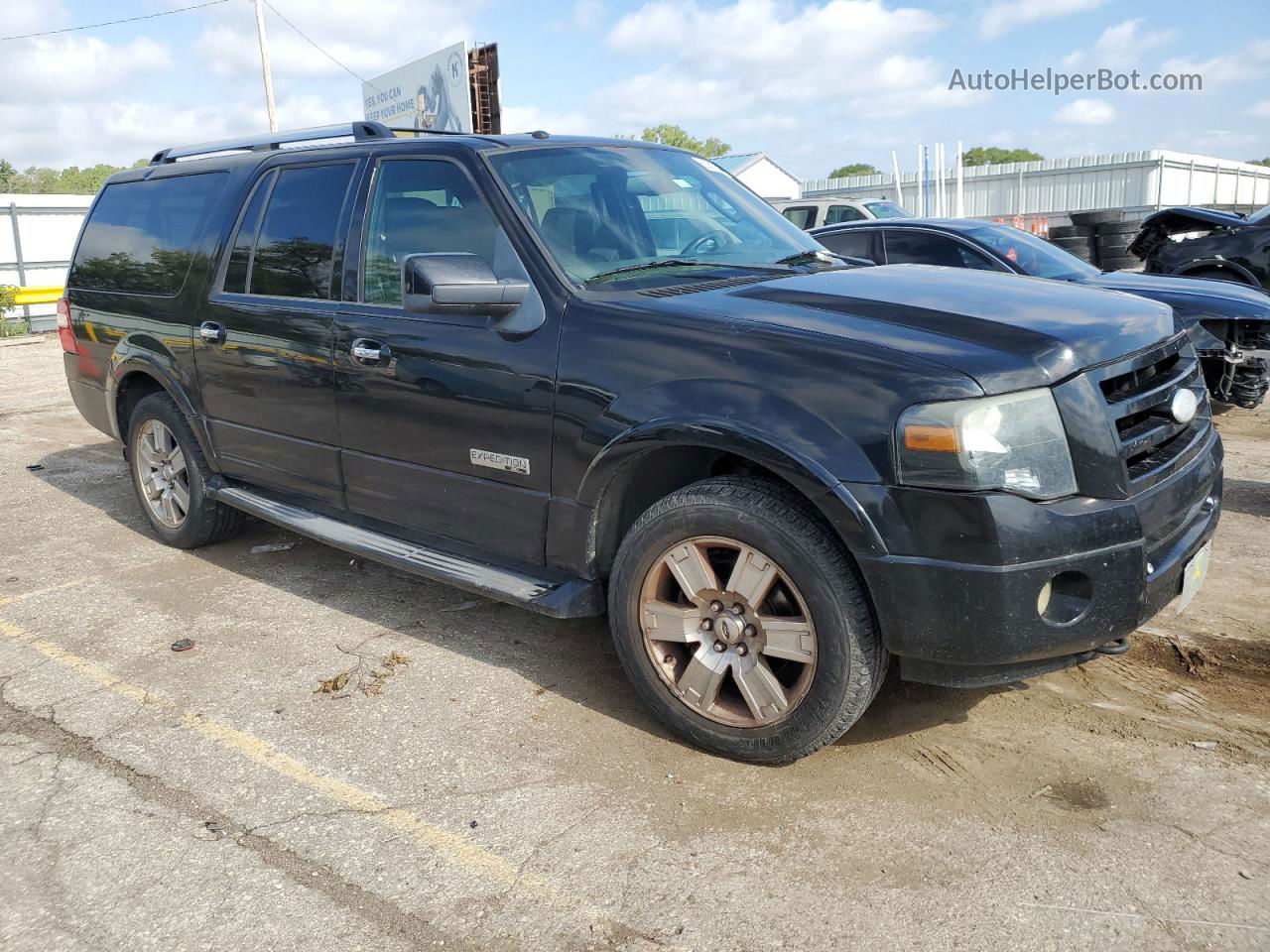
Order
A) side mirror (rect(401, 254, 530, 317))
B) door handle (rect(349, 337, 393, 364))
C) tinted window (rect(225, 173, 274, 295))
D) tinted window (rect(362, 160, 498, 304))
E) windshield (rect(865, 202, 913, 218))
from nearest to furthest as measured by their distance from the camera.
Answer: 1. side mirror (rect(401, 254, 530, 317))
2. tinted window (rect(362, 160, 498, 304))
3. door handle (rect(349, 337, 393, 364))
4. tinted window (rect(225, 173, 274, 295))
5. windshield (rect(865, 202, 913, 218))

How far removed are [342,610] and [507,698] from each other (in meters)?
1.26

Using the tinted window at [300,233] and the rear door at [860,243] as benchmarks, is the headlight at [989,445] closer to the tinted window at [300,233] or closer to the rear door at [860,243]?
the tinted window at [300,233]

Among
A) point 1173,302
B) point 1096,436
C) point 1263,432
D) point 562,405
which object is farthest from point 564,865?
point 1263,432

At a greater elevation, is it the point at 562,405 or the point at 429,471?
the point at 562,405

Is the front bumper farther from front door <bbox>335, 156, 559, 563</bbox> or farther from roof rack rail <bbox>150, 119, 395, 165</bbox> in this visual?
roof rack rail <bbox>150, 119, 395, 165</bbox>

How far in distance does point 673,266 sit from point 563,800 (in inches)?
75.1

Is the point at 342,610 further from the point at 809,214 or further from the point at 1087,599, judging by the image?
the point at 809,214

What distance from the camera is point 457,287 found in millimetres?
3402

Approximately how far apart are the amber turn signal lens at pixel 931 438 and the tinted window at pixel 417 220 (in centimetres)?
173

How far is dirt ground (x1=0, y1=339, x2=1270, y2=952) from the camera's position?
2547 mm

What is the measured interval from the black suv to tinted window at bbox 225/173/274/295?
2cm

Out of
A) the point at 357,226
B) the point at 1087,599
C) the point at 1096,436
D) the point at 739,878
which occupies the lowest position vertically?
the point at 739,878

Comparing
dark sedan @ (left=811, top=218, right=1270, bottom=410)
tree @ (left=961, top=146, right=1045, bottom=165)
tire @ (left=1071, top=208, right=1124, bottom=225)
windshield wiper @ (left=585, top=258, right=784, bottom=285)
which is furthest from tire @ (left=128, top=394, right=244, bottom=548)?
tree @ (left=961, top=146, right=1045, bottom=165)

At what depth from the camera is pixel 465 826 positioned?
2.97 metres
